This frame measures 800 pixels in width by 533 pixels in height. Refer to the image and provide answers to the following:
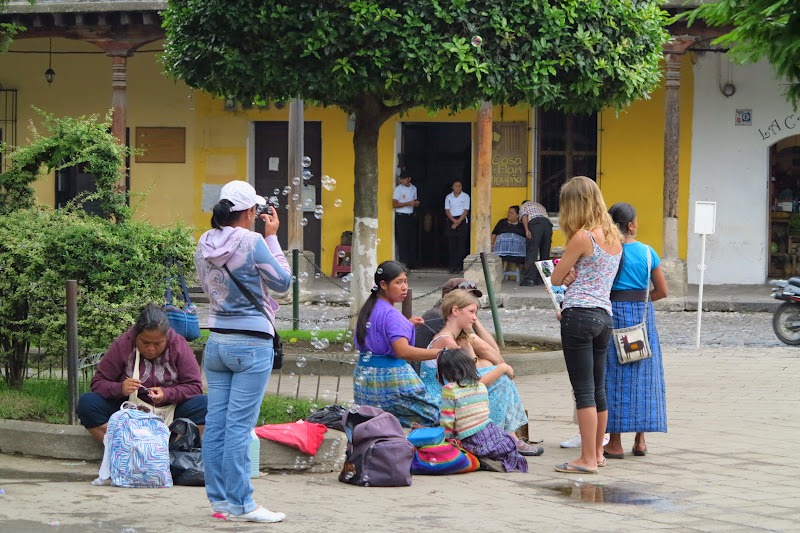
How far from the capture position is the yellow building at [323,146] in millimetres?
22672

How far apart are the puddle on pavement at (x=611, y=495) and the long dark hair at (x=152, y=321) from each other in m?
2.36

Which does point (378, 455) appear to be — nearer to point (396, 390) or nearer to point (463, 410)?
point (463, 410)

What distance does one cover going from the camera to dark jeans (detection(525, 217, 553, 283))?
2162 cm

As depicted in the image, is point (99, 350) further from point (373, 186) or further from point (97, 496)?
point (373, 186)

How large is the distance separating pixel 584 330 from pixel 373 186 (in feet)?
17.7

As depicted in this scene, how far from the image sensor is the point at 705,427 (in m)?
10.0

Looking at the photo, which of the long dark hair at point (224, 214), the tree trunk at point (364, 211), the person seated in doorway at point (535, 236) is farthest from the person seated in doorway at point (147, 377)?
the person seated in doorway at point (535, 236)

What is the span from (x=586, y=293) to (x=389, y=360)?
130 centimetres

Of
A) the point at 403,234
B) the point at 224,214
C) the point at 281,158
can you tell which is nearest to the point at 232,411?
the point at 224,214

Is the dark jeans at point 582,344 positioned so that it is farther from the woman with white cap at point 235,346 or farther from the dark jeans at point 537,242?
the dark jeans at point 537,242

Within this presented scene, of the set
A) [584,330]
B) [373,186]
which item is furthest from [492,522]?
[373,186]

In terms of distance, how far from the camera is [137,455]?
763 centimetres

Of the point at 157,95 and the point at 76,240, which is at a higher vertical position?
the point at 157,95

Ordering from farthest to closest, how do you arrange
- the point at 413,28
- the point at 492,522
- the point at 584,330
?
the point at 413,28 → the point at 584,330 → the point at 492,522
